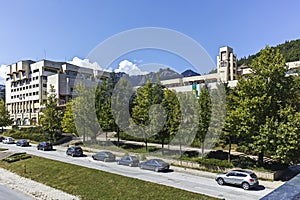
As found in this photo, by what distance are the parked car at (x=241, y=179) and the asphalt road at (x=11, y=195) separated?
14783 mm

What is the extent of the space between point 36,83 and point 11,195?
197 ft

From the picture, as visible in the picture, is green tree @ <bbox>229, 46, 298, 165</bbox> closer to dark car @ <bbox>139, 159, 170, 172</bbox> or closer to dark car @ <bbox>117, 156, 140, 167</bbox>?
dark car @ <bbox>139, 159, 170, 172</bbox>

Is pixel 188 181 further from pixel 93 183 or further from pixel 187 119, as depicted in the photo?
pixel 187 119

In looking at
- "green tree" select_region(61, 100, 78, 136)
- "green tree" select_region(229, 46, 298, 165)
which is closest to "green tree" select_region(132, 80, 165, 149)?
"green tree" select_region(229, 46, 298, 165)

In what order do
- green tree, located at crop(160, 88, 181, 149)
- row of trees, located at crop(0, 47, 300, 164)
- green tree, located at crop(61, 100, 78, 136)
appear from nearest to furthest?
row of trees, located at crop(0, 47, 300, 164) < green tree, located at crop(160, 88, 181, 149) < green tree, located at crop(61, 100, 78, 136)

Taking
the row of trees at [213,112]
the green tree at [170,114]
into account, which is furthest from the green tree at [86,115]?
the green tree at [170,114]

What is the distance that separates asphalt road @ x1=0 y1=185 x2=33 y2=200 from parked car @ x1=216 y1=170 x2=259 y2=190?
14.8m

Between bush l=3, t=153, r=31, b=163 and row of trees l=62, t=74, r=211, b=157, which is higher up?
row of trees l=62, t=74, r=211, b=157

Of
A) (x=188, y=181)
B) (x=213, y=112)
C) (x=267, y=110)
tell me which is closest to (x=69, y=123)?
(x=213, y=112)

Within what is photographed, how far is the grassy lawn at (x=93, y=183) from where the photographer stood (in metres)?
17.8

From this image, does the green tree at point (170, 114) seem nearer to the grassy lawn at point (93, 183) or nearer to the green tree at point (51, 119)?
the grassy lawn at point (93, 183)

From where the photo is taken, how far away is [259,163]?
23047 millimetres

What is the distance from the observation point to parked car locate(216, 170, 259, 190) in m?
18.8

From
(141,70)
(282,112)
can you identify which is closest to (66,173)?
(141,70)
